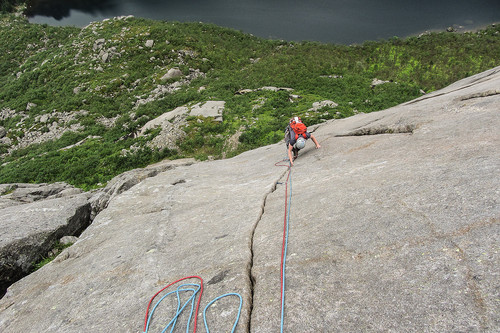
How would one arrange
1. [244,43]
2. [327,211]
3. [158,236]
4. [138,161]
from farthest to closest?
[244,43]
[138,161]
[158,236]
[327,211]

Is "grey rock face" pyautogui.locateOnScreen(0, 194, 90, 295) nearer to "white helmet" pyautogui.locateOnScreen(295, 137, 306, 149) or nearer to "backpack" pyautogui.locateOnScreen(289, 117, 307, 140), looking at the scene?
"white helmet" pyautogui.locateOnScreen(295, 137, 306, 149)

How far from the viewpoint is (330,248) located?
16.2ft

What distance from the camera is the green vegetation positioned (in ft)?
75.9

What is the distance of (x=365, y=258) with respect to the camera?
14.8 feet

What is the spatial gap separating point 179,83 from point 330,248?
3629 cm

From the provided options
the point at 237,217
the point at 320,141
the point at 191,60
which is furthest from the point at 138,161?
the point at 191,60

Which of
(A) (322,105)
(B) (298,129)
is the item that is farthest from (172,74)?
(B) (298,129)

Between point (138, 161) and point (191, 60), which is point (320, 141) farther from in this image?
point (191, 60)

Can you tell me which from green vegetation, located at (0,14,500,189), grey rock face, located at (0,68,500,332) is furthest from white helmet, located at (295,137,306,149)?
green vegetation, located at (0,14,500,189)

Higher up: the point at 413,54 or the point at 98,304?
the point at 413,54

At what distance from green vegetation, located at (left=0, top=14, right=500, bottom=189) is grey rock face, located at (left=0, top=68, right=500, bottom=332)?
12958 millimetres

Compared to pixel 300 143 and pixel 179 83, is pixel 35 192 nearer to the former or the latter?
pixel 300 143

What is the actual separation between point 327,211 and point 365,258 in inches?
69.5

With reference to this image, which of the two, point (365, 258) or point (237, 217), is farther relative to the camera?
point (237, 217)
